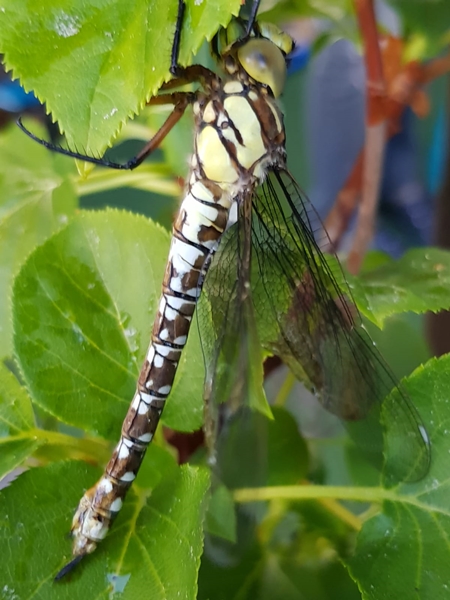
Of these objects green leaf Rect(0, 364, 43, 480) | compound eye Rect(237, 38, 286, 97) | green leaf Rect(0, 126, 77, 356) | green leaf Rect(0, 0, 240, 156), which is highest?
compound eye Rect(237, 38, 286, 97)

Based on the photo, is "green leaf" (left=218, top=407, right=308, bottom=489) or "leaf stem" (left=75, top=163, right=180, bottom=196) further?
"leaf stem" (left=75, top=163, right=180, bottom=196)

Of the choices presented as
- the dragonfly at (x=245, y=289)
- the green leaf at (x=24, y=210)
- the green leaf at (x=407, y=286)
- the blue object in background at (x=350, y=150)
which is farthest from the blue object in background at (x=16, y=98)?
the green leaf at (x=407, y=286)

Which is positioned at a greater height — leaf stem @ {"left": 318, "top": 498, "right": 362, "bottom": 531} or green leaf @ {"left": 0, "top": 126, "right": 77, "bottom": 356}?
green leaf @ {"left": 0, "top": 126, "right": 77, "bottom": 356}

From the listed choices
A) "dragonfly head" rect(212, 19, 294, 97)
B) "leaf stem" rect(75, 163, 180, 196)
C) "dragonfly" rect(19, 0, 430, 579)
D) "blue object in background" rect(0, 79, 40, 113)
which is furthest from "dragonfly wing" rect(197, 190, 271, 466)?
"blue object in background" rect(0, 79, 40, 113)

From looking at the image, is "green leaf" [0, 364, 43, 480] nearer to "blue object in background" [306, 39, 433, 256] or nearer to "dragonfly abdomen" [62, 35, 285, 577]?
"dragonfly abdomen" [62, 35, 285, 577]

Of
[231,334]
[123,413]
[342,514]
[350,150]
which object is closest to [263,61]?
[231,334]

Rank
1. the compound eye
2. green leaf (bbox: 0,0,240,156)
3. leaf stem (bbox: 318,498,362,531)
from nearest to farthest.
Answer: green leaf (bbox: 0,0,240,156) → the compound eye → leaf stem (bbox: 318,498,362,531)

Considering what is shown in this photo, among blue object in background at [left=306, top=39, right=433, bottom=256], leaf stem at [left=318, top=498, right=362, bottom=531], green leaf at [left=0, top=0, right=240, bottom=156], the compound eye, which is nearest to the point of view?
green leaf at [left=0, top=0, right=240, bottom=156]

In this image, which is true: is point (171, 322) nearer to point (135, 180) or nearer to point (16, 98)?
point (135, 180)
